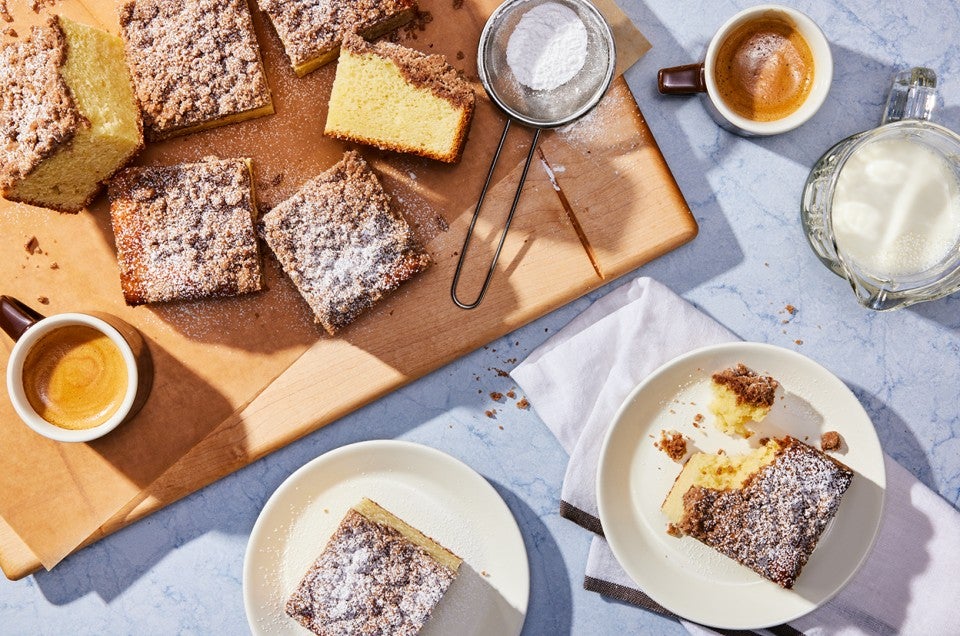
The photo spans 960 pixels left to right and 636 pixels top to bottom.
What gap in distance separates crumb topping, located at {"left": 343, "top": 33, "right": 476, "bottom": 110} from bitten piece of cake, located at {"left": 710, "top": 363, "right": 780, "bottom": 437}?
1.47 metres

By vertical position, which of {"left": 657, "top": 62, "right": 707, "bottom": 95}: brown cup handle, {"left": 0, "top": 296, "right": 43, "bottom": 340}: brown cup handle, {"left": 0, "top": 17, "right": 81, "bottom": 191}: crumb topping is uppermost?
{"left": 0, "top": 17, "right": 81, "bottom": 191}: crumb topping

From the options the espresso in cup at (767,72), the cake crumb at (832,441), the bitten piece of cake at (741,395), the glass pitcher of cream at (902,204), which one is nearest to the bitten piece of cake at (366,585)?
the bitten piece of cake at (741,395)

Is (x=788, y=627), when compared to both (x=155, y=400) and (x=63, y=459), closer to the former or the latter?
(x=155, y=400)

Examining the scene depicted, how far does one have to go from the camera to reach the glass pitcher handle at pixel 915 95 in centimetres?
282

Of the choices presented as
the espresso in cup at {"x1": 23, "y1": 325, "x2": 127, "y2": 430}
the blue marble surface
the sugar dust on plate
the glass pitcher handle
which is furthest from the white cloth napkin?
the espresso in cup at {"x1": 23, "y1": 325, "x2": 127, "y2": 430}

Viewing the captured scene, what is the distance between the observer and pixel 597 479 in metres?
2.78

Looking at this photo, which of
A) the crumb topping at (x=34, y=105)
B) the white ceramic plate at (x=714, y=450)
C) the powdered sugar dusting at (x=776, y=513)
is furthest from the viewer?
the white ceramic plate at (x=714, y=450)

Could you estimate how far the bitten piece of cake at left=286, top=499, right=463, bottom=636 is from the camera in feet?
8.93

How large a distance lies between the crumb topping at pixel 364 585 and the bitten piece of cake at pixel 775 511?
3.37ft

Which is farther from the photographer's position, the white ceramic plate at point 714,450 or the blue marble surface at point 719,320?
the blue marble surface at point 719,320

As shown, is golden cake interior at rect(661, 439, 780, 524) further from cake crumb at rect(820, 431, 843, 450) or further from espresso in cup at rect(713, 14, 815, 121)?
espresso in cup at rect(713, 14, 815, 121)

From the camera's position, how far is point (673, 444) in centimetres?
289

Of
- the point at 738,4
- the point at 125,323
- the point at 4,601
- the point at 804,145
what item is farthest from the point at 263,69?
the point at 4,601

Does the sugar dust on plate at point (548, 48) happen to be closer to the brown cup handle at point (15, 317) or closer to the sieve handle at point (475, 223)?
the sieve handle at point (475, 223)
